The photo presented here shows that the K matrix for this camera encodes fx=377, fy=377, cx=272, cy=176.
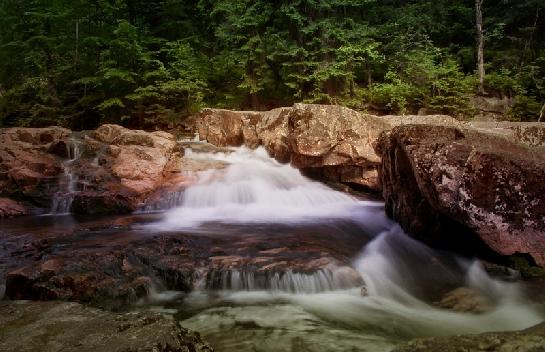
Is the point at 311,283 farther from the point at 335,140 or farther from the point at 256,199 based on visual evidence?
the point at 335,140

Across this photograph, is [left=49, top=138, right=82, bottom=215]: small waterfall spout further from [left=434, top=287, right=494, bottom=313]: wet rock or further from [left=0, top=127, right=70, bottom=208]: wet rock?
[left=434, top=287, right=494, bottom=313]: wet rock

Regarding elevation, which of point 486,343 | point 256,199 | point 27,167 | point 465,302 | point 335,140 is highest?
point 335,140

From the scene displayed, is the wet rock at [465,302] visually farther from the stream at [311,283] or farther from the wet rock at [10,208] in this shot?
the wet rock at [10,208]

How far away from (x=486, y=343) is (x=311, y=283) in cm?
273

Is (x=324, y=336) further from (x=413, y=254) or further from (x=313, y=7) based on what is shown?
(x=313, y=7)

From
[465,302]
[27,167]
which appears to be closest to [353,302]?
[465,302]

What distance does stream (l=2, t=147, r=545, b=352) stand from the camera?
3508mm

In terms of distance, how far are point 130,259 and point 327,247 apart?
9.35 feet

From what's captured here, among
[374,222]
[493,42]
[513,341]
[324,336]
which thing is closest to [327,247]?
[374,222]

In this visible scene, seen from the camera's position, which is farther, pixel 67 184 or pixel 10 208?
pixel 67 184

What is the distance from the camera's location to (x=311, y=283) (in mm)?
4496

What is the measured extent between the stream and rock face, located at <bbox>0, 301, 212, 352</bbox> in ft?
3.08

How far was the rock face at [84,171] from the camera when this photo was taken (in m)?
8.90

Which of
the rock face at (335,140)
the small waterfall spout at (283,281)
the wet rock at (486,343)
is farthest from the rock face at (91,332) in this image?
the rock face at (335,140)
